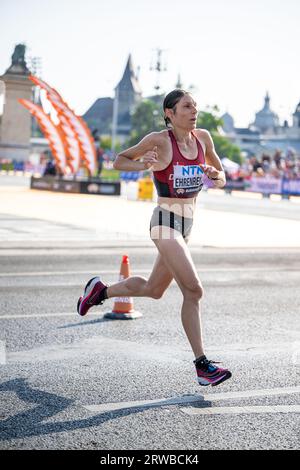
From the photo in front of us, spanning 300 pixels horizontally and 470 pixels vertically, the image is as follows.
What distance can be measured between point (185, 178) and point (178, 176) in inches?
2.3

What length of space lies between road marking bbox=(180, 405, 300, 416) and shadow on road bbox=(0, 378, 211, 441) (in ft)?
0.42

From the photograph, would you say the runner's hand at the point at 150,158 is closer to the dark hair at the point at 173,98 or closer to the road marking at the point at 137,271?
the dark hair at the point at 173,98

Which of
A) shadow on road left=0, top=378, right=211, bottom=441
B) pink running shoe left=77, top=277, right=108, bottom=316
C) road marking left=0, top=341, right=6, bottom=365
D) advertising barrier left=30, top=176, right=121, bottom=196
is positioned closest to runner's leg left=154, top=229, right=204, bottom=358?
shadow on road left=0, top=378, right=211, bottom=441

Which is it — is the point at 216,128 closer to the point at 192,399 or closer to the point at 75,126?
the point at 75,126

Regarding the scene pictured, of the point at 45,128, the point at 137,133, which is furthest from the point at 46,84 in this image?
the point at 137,133

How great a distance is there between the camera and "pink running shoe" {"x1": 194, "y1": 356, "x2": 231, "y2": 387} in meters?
5.88

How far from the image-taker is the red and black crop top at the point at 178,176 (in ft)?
20.8

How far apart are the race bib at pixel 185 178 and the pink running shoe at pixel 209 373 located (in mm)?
1298

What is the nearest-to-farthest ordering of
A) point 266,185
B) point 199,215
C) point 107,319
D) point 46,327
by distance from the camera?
point 46,327, point 107,319, point 199,215, point 266,185

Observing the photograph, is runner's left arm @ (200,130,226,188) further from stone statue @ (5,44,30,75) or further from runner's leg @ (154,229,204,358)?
stone statue @ (5,44,30,75)

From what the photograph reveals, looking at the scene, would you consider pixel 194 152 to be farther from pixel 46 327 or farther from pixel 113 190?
pixel 113 190

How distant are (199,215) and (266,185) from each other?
1682 cm

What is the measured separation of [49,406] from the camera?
546 centimetres
